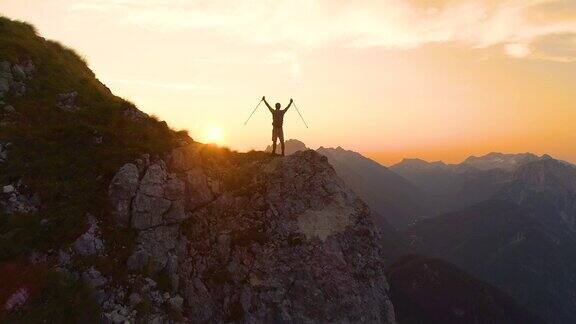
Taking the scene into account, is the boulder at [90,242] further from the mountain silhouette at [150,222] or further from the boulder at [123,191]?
the boulder at [123,191]

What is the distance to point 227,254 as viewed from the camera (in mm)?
27000

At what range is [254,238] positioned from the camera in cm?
2809

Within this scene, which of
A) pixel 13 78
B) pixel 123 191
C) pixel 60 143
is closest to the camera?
pixel 123 191

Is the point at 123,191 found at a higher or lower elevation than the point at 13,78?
lower

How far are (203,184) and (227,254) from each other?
4804 millimetres

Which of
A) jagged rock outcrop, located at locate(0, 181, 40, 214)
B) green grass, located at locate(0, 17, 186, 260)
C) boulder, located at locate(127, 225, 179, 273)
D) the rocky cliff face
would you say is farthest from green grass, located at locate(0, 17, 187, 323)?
the rocky cliff face

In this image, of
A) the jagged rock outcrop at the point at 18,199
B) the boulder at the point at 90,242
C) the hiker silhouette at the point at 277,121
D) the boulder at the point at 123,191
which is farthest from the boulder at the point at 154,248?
the hiker silhouette at the point at 277,121

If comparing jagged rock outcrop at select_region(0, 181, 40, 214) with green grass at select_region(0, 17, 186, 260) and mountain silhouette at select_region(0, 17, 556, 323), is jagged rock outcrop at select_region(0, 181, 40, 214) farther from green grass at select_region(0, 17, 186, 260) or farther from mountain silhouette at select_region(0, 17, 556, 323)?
green grass at select_region(0, 17, 186, 260)

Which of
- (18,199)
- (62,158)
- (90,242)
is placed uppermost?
(62,158)

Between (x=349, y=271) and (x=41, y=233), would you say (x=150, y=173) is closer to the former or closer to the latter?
(x=41, y=233)

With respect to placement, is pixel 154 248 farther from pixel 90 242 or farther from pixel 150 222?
pixel 90 242

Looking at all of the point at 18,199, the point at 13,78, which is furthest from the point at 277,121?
the point at 18,199

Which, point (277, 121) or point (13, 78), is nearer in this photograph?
point (13, 78)

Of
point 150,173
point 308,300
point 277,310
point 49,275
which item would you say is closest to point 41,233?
point 49,275
